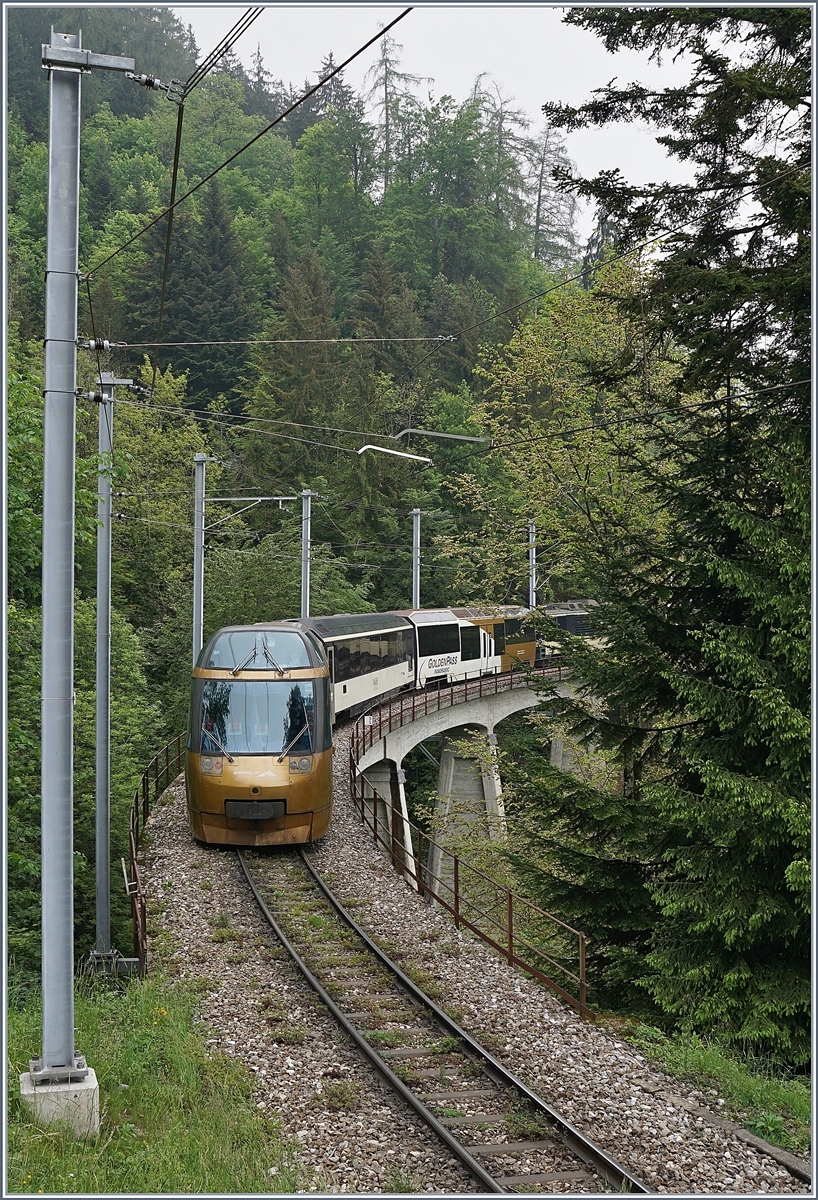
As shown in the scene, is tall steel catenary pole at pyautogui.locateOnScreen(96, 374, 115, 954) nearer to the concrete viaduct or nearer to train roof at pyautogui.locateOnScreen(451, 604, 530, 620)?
the concrete viaduct

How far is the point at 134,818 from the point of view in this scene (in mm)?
15320

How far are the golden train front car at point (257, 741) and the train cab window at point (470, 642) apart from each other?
23.0 meters

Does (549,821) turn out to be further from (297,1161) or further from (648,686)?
(297,1161)

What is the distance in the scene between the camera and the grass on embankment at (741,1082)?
22.8 ft

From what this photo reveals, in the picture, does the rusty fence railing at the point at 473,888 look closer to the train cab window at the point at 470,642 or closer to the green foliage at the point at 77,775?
the train cab window at the point at 470,642

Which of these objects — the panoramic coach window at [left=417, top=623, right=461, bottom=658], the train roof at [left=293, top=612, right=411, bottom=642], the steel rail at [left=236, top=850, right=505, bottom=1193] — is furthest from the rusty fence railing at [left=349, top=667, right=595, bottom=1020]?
the train roof at [left=293, top=612, right=411, bottom=642]

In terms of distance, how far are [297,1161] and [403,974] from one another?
3.87m

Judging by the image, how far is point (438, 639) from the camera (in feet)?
121

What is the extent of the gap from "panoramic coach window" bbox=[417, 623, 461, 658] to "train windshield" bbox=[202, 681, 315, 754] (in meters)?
20.8

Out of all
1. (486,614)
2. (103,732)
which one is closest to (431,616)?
(486,614)

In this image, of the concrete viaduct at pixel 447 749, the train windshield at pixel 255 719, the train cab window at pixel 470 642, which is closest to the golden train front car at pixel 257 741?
the train windshield at pixel 255 719

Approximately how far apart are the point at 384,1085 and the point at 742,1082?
8.78 feet

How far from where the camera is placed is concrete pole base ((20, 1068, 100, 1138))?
19.3 ft

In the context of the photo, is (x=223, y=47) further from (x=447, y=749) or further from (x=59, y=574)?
(x=447, y=749)
